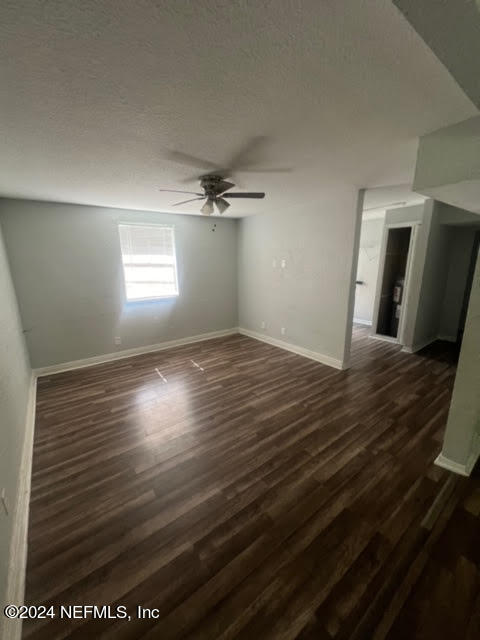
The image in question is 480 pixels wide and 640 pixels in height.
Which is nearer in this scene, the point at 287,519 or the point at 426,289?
the point at 287,519

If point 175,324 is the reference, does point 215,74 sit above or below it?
above

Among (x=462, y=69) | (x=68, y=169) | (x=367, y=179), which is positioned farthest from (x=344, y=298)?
(x=68, y=169)

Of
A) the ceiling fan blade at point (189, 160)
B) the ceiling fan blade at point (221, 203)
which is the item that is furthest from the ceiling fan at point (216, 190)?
the ceiling fan blade at point (189, 160)

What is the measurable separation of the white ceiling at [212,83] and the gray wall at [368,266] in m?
3.77

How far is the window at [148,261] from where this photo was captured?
161 inches

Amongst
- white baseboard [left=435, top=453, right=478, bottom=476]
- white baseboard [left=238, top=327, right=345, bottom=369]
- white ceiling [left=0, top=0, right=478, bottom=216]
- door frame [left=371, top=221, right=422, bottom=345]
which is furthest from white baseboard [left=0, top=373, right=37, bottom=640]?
door frame [left=371, top=221, right=422, bottom=345]

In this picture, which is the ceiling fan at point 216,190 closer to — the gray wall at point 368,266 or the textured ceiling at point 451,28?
the textured ceiling at point 451,28

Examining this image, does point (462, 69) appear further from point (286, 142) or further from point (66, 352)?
point (66, 352)

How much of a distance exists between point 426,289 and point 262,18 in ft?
14.9

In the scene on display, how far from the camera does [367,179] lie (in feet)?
8.86

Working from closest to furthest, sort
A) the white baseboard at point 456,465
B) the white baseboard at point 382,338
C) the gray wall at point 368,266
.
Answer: the white baseboard at point 456,465 → the white baseboard at point 382,338 → the gray wall at point 368,266

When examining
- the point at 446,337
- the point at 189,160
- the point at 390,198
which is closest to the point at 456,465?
the point at 189,160

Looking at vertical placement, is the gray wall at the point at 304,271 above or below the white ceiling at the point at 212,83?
below

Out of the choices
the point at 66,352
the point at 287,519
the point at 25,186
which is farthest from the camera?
the point at 66,352
